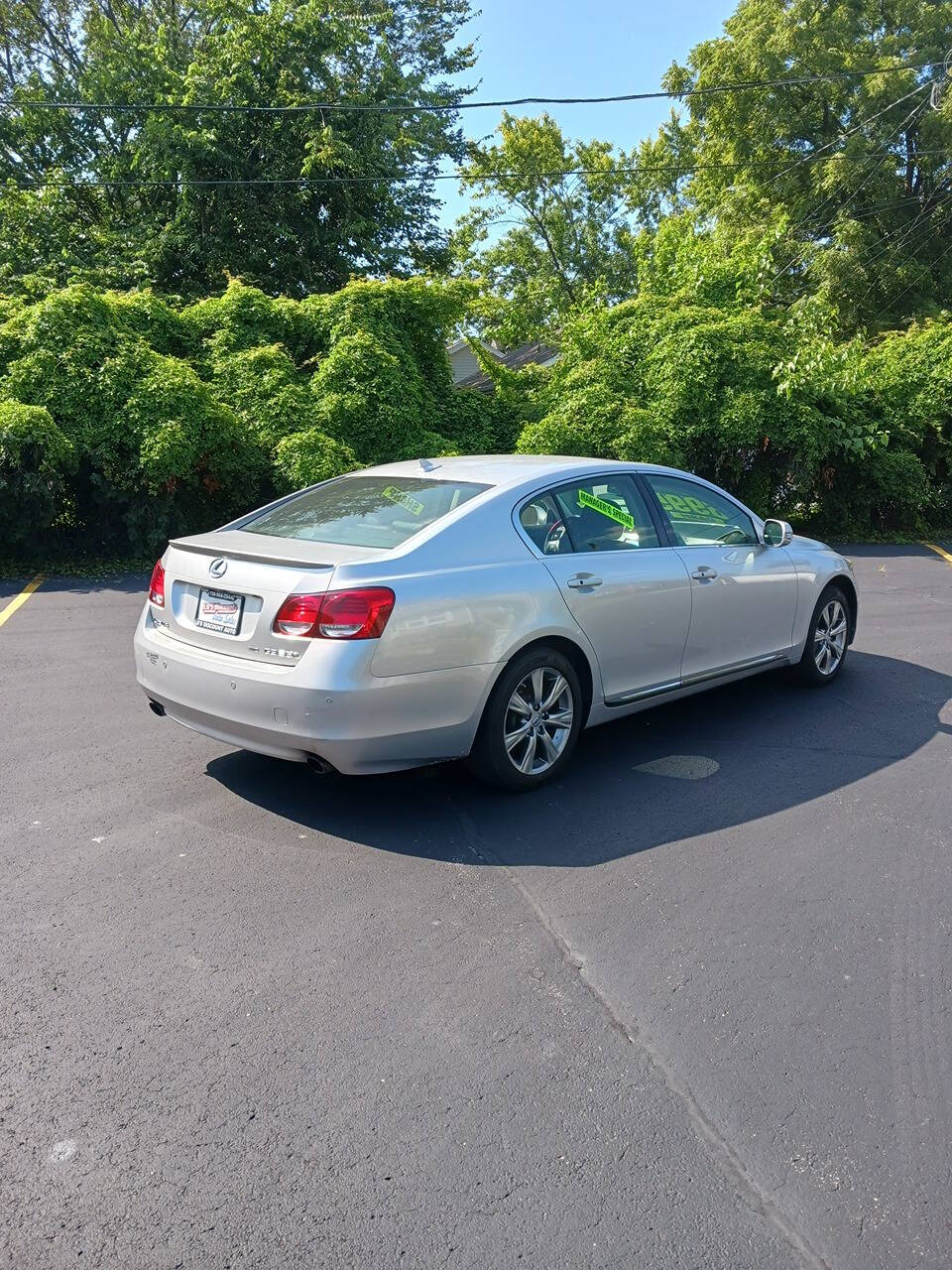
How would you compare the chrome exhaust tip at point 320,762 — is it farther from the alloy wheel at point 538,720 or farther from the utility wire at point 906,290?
the utility wire at point 906,290

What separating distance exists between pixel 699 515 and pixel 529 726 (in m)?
2.02

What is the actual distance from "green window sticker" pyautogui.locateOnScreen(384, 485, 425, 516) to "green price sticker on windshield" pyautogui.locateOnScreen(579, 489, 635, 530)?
892mm

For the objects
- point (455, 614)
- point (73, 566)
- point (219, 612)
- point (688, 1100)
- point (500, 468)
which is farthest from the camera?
point (73, 566)

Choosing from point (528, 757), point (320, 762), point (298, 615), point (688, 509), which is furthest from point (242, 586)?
point (688, 509)

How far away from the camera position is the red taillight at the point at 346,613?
4453 mm

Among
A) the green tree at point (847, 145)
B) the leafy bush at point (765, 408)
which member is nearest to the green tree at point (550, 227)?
the green tree at point (847, 145)

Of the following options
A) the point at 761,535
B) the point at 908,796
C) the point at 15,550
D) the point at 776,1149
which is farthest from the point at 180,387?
the point at 776,1149

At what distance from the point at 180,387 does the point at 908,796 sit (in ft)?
29.5

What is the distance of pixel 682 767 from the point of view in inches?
220

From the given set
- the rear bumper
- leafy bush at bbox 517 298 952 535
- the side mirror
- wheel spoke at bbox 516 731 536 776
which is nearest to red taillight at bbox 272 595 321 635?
the rear bumper

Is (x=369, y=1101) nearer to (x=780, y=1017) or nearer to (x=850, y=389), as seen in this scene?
(x=780, y=1017)

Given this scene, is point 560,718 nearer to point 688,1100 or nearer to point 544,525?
point 544,525

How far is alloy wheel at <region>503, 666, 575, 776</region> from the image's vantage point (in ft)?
16.4

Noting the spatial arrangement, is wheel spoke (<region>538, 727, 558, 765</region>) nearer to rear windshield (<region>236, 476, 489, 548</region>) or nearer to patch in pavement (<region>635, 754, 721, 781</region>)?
patch in pavement (<region>635, 754, 721, 781</region>)
